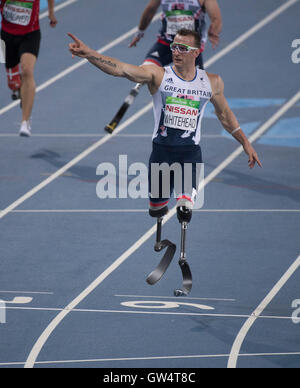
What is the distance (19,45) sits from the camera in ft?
40.7

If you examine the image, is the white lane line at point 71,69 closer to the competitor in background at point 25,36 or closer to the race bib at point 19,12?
the competitor in background at point 25,36

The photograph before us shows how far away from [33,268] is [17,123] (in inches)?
201

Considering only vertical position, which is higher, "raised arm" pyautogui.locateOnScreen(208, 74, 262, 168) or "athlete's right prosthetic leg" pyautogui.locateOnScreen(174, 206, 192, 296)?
"raised arm" pyautogui.locateOnScreen(208, 74, 262, 168)

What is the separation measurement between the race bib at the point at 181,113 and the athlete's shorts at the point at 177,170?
0.65 feet

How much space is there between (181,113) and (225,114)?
0.52 m

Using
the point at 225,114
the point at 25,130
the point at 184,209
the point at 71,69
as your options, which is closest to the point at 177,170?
the point at 184,209

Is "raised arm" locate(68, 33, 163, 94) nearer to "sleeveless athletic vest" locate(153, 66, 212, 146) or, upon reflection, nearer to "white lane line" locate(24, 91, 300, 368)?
"sleeveless athletic vest" locate(153, 66, 212, 146)

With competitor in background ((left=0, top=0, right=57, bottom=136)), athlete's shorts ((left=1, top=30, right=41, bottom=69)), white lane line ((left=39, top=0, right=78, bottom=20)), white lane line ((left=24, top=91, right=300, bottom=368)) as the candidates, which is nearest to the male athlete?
white lane line ((left=24, top=91, right=300, bottom=368))

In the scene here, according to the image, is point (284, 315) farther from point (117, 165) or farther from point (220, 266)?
point (117, 165)

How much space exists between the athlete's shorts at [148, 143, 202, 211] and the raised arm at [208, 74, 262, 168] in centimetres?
36

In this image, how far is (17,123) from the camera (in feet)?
45.1

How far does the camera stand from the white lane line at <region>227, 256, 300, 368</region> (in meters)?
7.11

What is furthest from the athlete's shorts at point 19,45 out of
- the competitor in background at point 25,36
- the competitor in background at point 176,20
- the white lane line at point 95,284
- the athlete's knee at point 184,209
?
the athlete's knee at point 184,209

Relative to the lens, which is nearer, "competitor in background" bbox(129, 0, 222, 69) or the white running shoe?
"competitor in background" bbox(129, 0, 222, 69)
